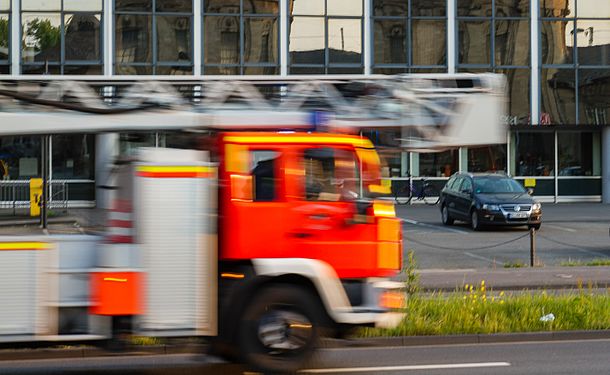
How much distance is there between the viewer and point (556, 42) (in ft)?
136

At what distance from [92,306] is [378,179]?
2894 mm

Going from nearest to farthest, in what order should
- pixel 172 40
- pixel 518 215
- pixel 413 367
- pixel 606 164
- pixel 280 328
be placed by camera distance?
1. pixel 280 328
2. pixel 413 367
3. pixel 518 215
4. pixel 172 40
5. pixel 606 164

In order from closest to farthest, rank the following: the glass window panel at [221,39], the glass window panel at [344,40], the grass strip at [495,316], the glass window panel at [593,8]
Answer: the grass strip at [495,316]
the glass window panel at [221,39]
the glass window panel at [344,40]
the glass window panel at [593,8]

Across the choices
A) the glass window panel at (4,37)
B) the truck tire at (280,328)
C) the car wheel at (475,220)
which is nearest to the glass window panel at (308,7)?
the glass window panel at (4,37)

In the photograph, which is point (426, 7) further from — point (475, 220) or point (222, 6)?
point (475, 220)

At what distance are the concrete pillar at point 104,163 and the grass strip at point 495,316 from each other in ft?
11.0

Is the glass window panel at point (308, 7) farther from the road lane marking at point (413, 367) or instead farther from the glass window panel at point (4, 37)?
the road lane marking at point (413, 367)

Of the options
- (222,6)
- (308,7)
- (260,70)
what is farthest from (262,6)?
(260,70)

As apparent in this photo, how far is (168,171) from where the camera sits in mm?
8586

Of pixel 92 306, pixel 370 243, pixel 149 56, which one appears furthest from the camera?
pixel 149 56

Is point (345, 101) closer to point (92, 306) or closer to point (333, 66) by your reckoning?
point (92, 306)

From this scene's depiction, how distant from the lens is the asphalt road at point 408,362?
9742 mm

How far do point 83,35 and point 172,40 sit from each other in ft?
11.2

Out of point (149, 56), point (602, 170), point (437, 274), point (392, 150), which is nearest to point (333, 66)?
point (149, 56)
